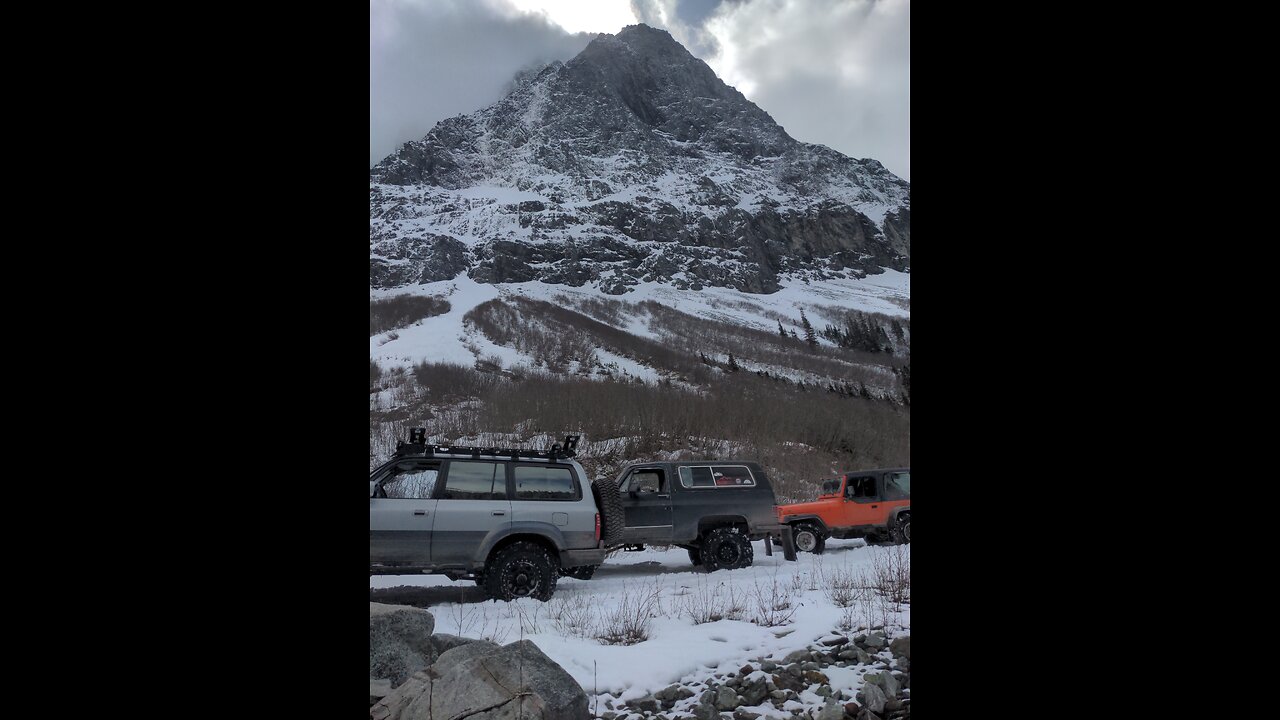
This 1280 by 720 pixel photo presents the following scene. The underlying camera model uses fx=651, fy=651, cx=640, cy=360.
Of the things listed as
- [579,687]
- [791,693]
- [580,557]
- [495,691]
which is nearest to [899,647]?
[791,693]

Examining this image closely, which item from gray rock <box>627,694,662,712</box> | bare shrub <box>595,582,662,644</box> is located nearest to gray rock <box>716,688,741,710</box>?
gray rock <box>627,694,662,712</box>

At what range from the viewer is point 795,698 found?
375 centimetres

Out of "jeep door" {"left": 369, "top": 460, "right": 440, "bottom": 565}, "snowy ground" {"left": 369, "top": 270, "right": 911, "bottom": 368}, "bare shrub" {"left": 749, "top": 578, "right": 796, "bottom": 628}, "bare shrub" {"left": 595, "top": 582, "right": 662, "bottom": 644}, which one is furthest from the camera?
"snowy ground" {"left": 369, "top": 270, "right": 911, "bottom": 368}

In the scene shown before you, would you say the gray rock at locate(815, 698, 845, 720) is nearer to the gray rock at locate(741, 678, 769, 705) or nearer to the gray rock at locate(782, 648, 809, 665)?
the gray rock at locate(741, 678, 769, 705)

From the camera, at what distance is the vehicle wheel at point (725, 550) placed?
797cm

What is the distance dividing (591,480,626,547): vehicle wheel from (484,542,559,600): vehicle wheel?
51.7 inches

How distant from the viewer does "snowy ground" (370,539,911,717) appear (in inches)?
160

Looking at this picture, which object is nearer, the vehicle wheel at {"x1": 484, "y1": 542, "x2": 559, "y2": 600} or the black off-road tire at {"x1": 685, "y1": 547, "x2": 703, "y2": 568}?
the vehicle wheel at {"x1": 484, "y1": 542, "x2": 559, "y2": 600}

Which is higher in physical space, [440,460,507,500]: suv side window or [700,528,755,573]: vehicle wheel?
[440,460,507,500]: suv side window

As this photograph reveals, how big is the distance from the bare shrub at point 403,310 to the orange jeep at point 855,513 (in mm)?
30611

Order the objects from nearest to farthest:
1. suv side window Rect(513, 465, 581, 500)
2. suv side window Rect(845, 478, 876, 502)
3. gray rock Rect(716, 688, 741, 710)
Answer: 1. gray rock Rect(716, 688, 741, 710)
2. suv side window Rect(513, 465, 581, 500)
3. suv side window Rect(845, 478, 876, 502)
